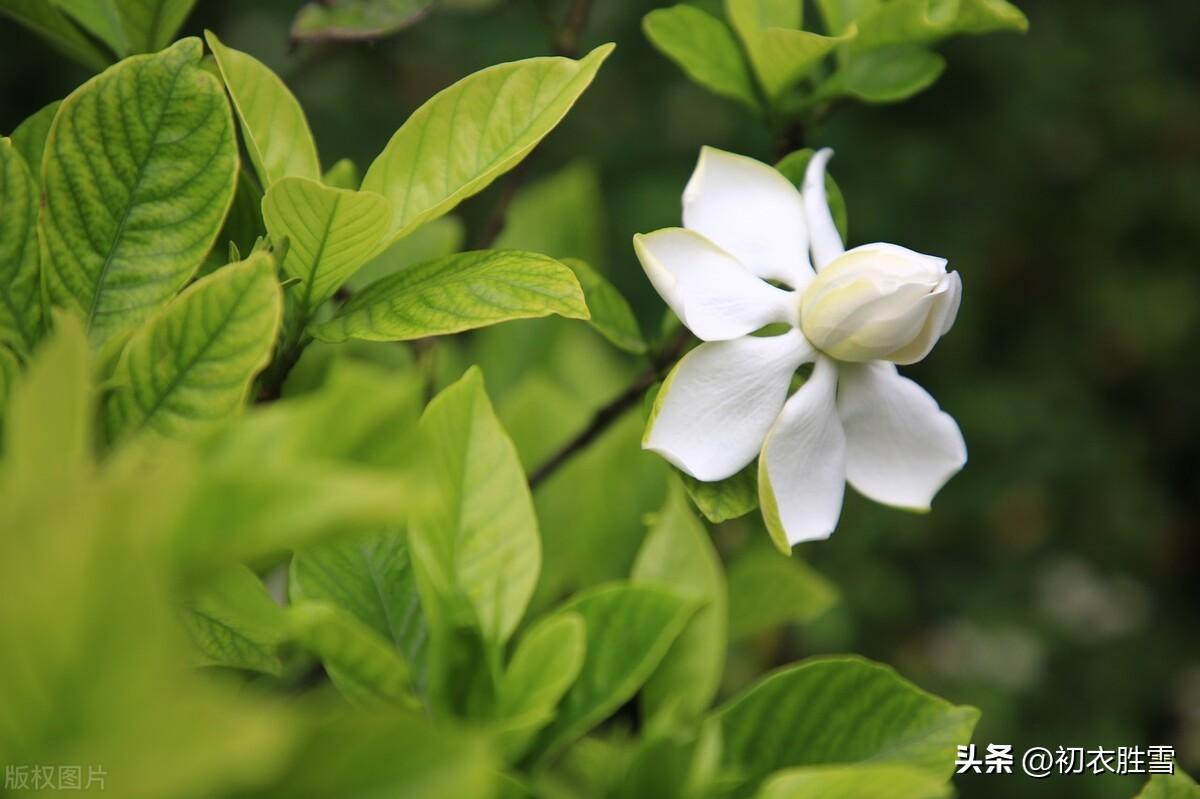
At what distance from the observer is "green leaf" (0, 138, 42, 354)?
599 mm

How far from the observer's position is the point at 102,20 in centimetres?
76

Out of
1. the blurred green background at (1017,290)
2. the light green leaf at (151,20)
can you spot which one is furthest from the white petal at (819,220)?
the blurred green background at (1017,290)

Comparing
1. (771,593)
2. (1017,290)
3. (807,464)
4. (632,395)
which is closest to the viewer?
(807,464)

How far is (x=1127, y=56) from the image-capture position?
111 inches

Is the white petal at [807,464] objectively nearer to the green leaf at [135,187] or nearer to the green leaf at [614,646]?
the green leaf at [614,646]

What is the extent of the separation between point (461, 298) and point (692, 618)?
278 millimetres

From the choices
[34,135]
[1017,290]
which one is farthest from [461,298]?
[1017,290]

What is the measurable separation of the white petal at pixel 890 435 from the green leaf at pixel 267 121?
14.8 inches

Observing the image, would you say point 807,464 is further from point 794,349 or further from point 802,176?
point 802,176

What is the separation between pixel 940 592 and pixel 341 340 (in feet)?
7.68

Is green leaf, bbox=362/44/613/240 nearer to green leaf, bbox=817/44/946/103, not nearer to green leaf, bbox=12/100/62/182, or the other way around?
green leaf, bbox=12/100/62/182

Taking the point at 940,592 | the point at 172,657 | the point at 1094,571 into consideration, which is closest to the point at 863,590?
the point at 940,592

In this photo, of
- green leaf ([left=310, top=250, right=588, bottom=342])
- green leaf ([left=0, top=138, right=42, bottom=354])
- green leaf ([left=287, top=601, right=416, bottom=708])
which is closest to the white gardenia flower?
green leaf ([left=310, top=250, right=588, bottom=342])

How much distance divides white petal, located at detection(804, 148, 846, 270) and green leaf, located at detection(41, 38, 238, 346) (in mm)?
381
